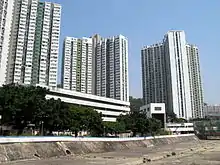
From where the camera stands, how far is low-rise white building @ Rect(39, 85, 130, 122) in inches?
3554

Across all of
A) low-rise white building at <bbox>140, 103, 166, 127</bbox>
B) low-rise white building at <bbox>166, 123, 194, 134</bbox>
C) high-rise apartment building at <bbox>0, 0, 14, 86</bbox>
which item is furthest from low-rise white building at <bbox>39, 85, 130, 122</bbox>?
low-rise white building at <bbox>166, 123, 194, 134</bbox>

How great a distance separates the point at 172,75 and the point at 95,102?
47.7 m

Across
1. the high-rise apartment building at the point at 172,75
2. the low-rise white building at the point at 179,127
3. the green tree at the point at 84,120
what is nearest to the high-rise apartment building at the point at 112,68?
the high-rise apartment building at the point at 172,75

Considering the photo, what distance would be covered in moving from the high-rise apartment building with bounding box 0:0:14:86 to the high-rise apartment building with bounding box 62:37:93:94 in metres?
33.1

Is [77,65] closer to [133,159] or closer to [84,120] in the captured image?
[84,120]

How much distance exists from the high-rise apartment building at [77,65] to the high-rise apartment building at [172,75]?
3783 centimetres

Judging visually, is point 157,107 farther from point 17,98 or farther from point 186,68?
point 17,98

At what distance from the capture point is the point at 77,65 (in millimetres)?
125438

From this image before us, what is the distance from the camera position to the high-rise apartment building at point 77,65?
122375 mm

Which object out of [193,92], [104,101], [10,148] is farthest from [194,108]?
[10,148]

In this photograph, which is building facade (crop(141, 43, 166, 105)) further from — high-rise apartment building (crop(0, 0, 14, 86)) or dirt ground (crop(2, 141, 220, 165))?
dirt ground (crop(2, 141, 220, 165))

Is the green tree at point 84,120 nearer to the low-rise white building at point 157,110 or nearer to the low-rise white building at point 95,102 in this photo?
the low-rise white building at point 95,102

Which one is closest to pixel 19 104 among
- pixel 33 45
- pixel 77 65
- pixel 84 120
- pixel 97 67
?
pixel 84 120

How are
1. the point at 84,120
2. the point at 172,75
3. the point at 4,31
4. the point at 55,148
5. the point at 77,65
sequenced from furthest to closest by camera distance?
the point at 172,75, the point at 77,65, the point at 4,31, the point at 84,120, the point at 55,148
